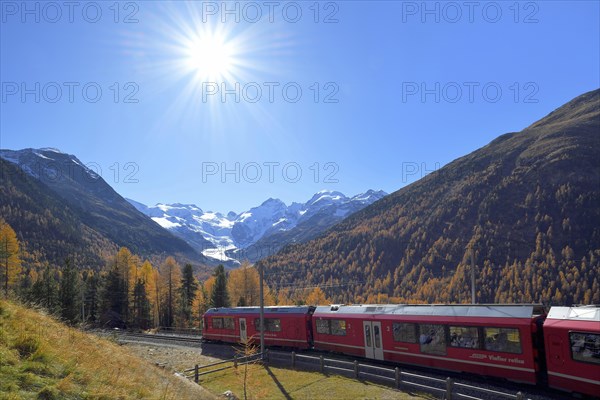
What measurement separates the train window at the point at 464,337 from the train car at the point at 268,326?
43.3 feet

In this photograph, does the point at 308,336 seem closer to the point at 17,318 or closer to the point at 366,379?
the point at 366,379

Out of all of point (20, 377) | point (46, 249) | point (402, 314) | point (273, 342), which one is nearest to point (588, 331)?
point (402, 314)

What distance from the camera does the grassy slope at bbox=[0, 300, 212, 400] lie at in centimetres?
870

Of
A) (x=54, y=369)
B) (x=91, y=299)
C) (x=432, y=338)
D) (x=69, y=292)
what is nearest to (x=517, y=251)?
(x=91, y=299)

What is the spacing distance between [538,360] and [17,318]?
20.5m

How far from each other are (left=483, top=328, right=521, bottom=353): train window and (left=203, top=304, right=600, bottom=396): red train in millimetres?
44

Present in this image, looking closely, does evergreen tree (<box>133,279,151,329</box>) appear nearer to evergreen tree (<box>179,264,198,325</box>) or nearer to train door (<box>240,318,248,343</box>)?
evergreen tree (<box>179,264,198,325</box>)

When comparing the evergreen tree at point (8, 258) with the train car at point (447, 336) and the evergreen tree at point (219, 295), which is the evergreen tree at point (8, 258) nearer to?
the evergreen tree at point (219, 295)

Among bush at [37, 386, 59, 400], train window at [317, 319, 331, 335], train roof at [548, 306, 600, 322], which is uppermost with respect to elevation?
bush at [37, 386, 59, 400]

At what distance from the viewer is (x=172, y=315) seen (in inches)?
2968

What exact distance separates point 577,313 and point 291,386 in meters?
14.4

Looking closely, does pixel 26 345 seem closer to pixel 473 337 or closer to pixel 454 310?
pixel 473 337

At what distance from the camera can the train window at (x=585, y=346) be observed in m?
15.3

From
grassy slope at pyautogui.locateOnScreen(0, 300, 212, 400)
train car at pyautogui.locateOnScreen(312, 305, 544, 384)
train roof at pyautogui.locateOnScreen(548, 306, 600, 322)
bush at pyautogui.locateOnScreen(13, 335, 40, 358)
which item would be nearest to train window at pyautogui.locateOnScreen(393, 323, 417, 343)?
train car at pyautogui.locateOnScreen(312, 305, 544, 384)
